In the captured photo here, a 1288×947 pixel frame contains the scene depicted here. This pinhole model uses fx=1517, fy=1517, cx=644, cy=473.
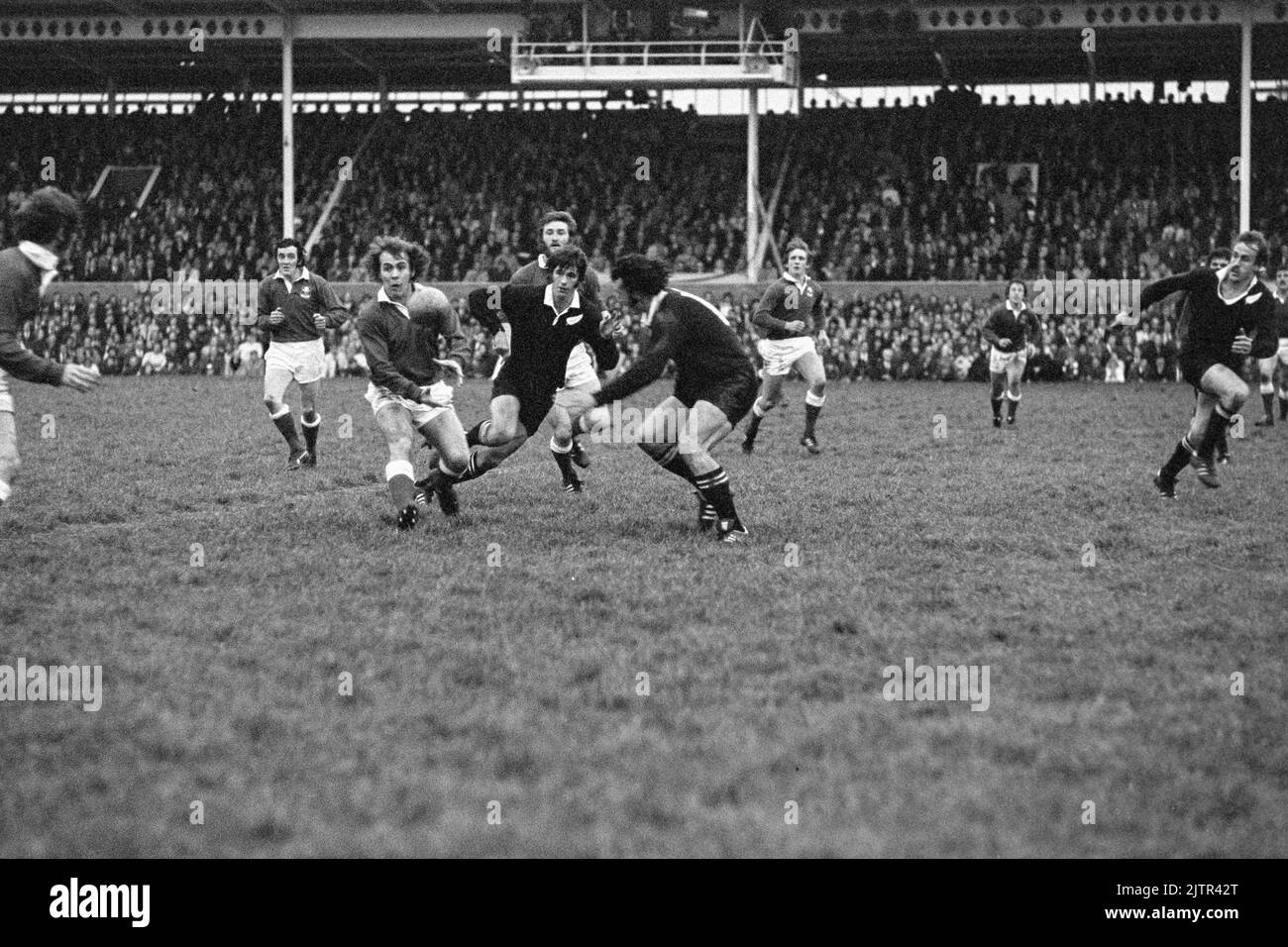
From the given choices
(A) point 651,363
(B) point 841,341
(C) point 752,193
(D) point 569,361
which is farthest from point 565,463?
(C) point 752,193

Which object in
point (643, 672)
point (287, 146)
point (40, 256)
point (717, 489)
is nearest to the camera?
point (643, 672)

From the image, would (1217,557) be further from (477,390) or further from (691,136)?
(691,136)

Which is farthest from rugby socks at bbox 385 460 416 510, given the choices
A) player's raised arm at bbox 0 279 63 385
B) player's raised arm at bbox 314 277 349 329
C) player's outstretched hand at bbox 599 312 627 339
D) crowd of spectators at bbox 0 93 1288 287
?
crowd of spectators at bbox 0 93 1288 287

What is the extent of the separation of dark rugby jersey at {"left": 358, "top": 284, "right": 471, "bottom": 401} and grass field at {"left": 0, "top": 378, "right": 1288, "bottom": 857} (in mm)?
994

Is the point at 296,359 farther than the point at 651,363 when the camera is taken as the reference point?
Yes

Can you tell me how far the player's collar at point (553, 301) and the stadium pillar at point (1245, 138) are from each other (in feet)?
83.9

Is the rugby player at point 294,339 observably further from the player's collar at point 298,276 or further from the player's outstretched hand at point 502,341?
the player's outstretched hand at point 502,341

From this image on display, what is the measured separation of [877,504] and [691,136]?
1186 inches

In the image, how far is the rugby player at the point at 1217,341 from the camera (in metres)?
11.2

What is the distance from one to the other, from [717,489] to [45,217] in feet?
13.7

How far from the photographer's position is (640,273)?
29.5 ft

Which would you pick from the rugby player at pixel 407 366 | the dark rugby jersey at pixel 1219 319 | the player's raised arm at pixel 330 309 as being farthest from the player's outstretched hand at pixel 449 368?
the dark rugby jersey at pixel 1219 319

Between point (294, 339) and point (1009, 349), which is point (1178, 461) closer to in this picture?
point (1009, 349)

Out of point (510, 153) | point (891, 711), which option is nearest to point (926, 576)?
point (891, 711)
